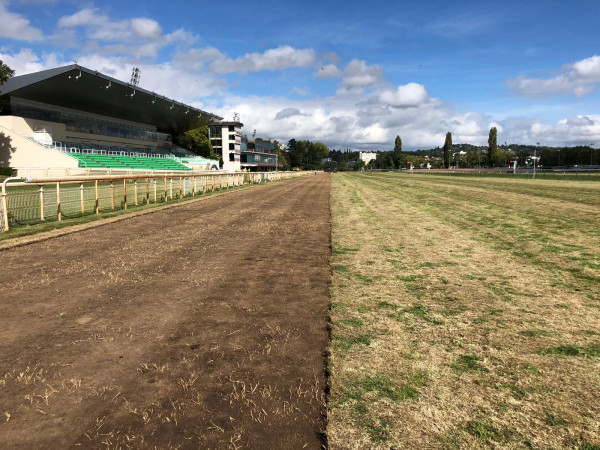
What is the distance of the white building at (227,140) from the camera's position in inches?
4171

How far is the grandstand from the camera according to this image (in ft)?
143

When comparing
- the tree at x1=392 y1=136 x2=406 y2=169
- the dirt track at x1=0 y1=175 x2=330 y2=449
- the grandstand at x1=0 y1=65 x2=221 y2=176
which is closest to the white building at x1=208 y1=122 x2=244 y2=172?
the grandstand at x1=0 y1=65 x2=221 y2=176

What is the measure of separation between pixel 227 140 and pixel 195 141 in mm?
18582

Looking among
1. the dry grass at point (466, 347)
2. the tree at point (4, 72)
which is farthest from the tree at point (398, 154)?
the dry grass at point (466, 347)

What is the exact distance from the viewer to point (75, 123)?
53.6 meters

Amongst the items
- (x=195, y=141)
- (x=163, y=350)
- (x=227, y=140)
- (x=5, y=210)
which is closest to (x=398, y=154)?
(x=227, y=140)

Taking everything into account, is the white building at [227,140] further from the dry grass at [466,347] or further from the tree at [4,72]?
the dry grass at [466,347]

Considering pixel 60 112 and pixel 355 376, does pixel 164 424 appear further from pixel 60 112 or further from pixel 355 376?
pixel 60 112

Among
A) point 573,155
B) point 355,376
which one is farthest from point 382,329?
point 573,155

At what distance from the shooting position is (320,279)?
605 centimetres

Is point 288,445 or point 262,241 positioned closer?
point 288,445

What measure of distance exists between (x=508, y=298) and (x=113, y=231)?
9818 mm

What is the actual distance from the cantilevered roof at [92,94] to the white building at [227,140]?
108 feet

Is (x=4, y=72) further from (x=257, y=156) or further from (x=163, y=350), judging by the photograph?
(x=257, y=156)
